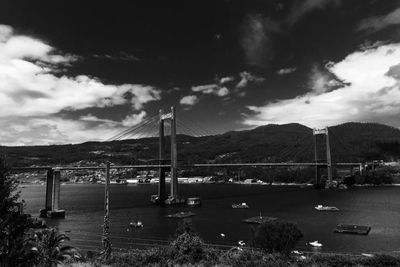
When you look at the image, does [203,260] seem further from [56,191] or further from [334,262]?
[56,191]

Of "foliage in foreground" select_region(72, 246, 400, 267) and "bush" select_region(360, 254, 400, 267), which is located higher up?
"foliage in foreground" select_region(72, 246, 400, 267)

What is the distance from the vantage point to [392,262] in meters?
24.8

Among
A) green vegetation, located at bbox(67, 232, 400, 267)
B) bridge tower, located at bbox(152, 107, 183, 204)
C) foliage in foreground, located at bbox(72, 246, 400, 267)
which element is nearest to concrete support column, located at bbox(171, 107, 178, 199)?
bridge tower, located at bbox(152, 107, 183, 204)

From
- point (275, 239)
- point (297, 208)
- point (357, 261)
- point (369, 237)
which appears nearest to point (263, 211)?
point (297, 208)

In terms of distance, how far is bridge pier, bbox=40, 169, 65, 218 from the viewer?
8406 cm

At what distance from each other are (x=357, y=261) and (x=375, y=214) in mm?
63310

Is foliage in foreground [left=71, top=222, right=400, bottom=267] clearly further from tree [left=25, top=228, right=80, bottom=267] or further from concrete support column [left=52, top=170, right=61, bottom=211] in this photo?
concrete support column [left=52, top=170, right=61, bottom=211]

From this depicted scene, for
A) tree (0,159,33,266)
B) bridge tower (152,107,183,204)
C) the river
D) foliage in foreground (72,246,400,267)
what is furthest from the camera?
bridge tower (152,107,183,204)

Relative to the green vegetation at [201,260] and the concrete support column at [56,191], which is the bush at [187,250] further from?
the concrete support column at [56,191]

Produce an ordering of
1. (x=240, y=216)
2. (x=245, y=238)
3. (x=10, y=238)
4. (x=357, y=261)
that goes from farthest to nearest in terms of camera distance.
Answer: (x=240, y=216) < (x=245, y=238) < (x=357, y=261) < (x=10, y=238)

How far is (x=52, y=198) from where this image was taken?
286 ft

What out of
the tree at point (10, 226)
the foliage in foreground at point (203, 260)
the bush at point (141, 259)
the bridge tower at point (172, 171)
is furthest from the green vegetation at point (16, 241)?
the bridge tower at point (172, 171)

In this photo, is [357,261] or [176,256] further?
[357,261]

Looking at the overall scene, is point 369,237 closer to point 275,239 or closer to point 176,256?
point 275,239
